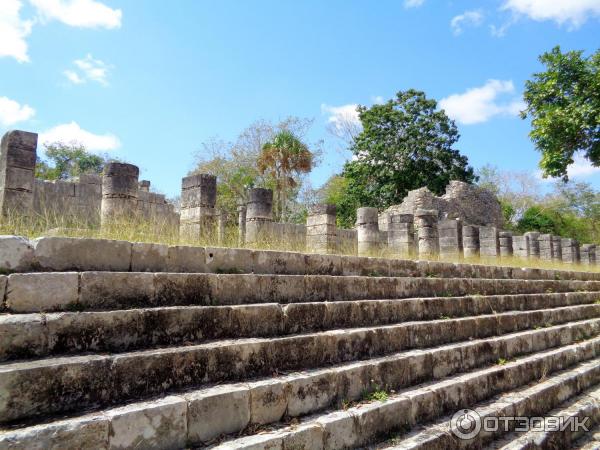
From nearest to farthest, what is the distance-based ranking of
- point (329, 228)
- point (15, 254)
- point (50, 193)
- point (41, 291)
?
point (41, 291)
point (15, 254)
point (329, 228)
point (50, 193)

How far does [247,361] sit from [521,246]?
20.3 m

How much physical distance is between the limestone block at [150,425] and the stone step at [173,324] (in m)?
0.59

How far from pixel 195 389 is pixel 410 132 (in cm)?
3022

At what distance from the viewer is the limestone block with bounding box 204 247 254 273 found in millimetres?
4438

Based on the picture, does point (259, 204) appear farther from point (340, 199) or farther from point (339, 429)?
point (340, 199)

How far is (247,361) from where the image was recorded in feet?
11.3

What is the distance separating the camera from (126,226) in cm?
550

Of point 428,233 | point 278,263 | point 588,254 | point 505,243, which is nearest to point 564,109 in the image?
point 505,243

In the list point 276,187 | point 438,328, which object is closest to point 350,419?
point 438,328

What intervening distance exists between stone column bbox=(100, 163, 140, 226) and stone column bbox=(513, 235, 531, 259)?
18.1 m

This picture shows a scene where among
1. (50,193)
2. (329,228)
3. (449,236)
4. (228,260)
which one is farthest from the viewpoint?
(449,236)

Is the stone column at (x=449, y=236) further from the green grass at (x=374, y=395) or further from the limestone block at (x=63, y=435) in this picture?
the limestone block at (x=63, y=435)

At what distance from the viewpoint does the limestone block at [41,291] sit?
9.55 ft

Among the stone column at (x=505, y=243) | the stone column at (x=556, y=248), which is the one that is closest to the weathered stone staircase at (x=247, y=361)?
the stone column at (x=505, y=243)
